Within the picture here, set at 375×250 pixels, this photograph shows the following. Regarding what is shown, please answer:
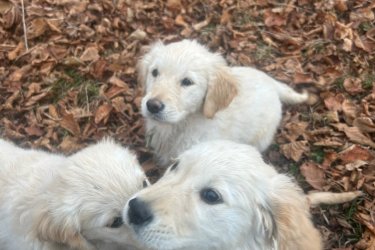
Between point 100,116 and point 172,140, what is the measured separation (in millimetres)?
793

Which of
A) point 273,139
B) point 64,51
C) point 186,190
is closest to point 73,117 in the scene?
point 64,51

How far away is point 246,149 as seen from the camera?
293 centimetres

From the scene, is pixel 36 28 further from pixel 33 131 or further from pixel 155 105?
pixel 155 105

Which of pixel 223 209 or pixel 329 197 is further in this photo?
pixel 329 197

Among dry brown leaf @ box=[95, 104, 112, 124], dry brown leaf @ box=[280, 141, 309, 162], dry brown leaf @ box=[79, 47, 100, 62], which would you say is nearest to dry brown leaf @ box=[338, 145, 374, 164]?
dry brown leaf @ box=[280, 141, 309, 162]

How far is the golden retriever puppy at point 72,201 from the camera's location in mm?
2805

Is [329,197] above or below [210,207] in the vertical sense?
below

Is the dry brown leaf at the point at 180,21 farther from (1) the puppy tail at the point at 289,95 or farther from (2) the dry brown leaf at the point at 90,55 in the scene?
(1) the puppy tail at the point at 289,95

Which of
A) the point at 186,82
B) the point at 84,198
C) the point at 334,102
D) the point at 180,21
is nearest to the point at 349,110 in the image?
the point at 334,102

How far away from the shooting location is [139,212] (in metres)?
2.62

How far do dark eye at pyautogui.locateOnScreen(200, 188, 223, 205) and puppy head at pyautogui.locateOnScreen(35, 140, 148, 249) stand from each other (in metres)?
0.43

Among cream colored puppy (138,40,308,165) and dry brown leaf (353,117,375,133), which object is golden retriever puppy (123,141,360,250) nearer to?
cream colored puppy (138,40,308,165)

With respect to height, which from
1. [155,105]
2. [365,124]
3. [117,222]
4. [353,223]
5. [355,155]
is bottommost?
[353,223]

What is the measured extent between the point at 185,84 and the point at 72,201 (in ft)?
4.62
